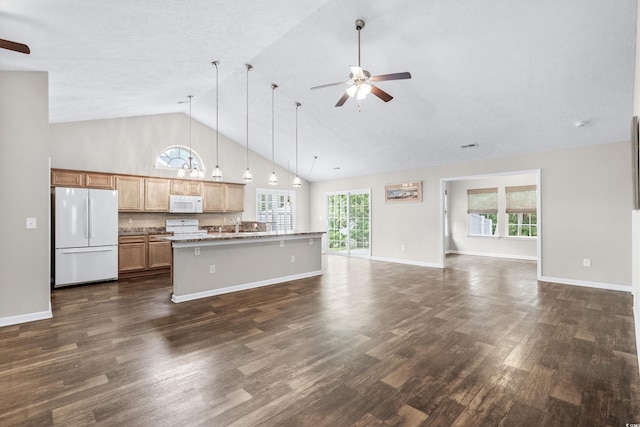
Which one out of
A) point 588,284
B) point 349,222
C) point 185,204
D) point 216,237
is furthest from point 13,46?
point 588,284

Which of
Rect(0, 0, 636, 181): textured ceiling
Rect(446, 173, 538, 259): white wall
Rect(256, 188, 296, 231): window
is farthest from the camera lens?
Rect(256, 188, 296, 231): window

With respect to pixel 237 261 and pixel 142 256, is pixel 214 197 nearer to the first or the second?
pixel 142 256

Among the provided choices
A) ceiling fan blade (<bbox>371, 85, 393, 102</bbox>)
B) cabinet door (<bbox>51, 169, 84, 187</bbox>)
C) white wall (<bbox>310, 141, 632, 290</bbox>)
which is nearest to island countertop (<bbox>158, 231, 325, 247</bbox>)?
cabinet door (<bbox>51, 169, 84, 187</bbox>)

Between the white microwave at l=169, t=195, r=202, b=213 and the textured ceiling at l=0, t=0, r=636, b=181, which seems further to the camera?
the white microwave at l=169, t=195, r=202, b=213

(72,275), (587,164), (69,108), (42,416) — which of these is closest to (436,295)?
(587,164)

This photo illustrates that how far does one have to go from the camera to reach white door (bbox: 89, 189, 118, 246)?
17.4ft

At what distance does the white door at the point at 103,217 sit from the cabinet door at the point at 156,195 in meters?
0.89

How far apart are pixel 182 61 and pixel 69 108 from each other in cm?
260

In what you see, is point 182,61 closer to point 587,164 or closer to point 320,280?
point 320,280

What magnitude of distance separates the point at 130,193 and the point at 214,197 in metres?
1.80

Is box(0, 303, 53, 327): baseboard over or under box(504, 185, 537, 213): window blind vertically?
under

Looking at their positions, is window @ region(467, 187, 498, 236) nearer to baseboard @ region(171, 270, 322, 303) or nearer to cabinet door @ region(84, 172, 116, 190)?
baseboard @ region(171, 270, 322, 303)

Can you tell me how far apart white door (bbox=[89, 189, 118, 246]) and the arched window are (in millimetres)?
1633

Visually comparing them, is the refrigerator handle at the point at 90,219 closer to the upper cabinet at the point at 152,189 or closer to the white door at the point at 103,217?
the white door at the point at 103,217
